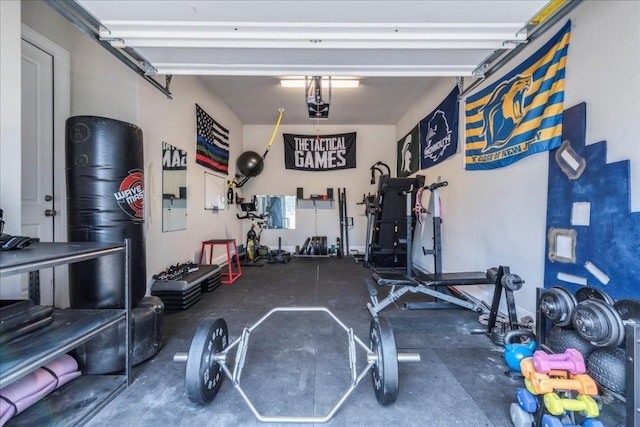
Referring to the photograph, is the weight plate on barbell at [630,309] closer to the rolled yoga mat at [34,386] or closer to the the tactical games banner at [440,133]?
the the tactical games banner at [440,133]

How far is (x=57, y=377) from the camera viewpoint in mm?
1522

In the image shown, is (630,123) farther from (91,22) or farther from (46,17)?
(46,17)

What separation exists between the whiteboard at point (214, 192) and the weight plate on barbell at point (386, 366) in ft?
12.6

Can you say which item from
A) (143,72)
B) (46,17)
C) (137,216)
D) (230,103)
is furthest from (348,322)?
(230,103)

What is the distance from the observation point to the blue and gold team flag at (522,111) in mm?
1944

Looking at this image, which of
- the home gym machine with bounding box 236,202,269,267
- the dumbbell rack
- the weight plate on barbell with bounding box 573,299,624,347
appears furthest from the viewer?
the home gym machine with bounding box 236,202,269,267

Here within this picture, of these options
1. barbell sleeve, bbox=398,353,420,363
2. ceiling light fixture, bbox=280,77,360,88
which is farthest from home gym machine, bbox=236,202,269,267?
barbell sleeve, bbox=398,353,420,363

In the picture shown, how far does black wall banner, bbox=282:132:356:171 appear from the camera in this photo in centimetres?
611

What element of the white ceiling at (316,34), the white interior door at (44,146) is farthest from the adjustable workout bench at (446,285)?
the white interior door at (44,146)

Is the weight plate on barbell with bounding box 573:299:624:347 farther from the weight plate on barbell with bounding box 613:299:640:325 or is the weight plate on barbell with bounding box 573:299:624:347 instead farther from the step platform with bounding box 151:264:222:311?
the step platform with bounding box 151:264:222:311

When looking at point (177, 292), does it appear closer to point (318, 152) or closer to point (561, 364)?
point (561, 364)

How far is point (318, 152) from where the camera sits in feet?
20.2

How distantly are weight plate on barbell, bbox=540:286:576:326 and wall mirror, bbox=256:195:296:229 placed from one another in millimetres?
5272

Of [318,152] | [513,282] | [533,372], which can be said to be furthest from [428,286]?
[318,152]
